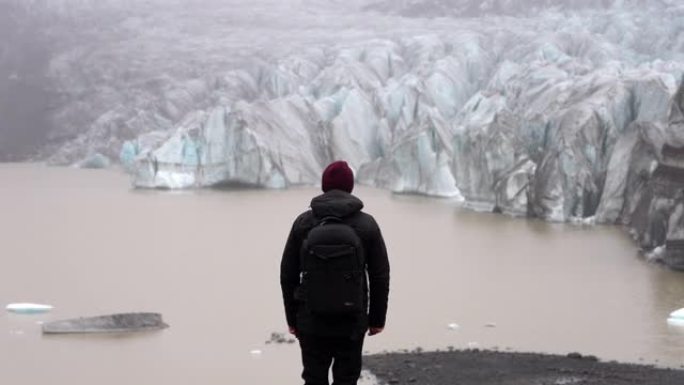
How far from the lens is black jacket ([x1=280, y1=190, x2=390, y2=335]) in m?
3.24

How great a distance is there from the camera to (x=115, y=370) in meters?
7.54

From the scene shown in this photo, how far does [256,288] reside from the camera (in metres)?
10.9

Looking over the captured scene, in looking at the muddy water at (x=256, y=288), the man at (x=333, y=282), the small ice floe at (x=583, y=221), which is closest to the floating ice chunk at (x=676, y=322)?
the muddy water at (x=256, y=288)

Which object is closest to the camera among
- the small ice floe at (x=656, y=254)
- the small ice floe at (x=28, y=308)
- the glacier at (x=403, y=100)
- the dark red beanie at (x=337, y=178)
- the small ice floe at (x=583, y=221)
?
the dark red beanie at (x=337, y=178)

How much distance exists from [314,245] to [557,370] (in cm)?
434

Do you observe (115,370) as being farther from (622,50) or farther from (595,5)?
(595,5)

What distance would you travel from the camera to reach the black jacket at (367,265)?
3.24m

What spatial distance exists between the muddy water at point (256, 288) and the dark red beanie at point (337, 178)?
13.3ft

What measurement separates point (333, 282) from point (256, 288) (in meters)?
7.84

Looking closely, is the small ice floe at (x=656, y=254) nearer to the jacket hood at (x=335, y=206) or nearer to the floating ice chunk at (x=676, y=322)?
the floating ice chunk at (x=676, y=322)

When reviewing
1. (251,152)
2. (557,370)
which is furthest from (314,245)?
(251,152)

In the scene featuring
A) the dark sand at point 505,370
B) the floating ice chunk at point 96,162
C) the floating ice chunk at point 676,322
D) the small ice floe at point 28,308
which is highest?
the dark sand at point 505,370

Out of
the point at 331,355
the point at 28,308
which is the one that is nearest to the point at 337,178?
the point at 331,355

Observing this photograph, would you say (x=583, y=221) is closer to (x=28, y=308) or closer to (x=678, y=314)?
(x=678, y=314)
